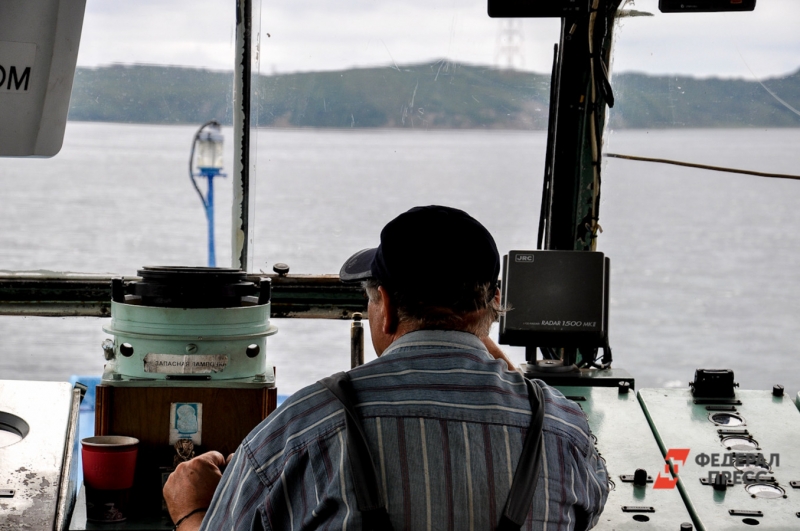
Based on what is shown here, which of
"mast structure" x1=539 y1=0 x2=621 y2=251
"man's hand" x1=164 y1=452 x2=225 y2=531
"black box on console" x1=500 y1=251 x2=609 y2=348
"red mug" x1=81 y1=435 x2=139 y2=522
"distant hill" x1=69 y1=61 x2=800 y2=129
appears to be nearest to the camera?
"man's hand" x1=164 y1=452 x2=225 y2=531

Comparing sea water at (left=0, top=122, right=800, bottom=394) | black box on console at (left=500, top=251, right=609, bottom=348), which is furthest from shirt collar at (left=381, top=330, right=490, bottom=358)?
sea water at (left=0, top=122, right=800, bottom=394)

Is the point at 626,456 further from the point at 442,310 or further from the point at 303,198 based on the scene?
the point at 303,198

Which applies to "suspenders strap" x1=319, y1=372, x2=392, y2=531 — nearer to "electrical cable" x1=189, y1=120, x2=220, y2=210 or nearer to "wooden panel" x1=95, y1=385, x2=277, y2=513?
"wooden panel" x1=95, y1=385, x2=277, y2=513

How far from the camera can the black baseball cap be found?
53.4 inches

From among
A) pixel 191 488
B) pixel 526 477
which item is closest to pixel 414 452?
pixel 526 477

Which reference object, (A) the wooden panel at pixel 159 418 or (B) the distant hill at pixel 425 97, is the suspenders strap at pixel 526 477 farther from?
(B) the distant hill at pixel 425 97

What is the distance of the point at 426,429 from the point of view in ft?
4.19

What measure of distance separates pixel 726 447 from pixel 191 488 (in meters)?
1.25

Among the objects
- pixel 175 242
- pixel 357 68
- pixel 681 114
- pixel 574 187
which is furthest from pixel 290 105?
pixel 681 114

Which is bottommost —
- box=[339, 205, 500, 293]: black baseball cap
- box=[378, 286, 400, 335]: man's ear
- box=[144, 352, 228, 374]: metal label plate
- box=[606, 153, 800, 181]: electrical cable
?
box=[144, 352, 228, 374]: metal label plate

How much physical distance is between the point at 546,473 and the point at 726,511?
79cm

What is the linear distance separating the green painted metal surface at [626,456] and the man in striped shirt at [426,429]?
20.4 inches

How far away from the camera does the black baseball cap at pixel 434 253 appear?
1356mm

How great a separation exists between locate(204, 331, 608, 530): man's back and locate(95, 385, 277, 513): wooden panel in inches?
32.8
